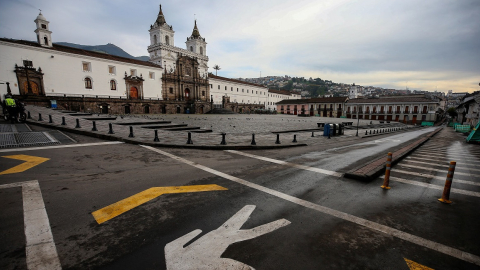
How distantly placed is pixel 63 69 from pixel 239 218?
48527mm

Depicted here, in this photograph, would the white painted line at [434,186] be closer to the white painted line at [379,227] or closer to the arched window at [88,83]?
the white painted line at [379,227]

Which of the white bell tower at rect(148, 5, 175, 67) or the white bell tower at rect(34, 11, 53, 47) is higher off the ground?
the white bell tower at rect(148, 5, 175, 67)

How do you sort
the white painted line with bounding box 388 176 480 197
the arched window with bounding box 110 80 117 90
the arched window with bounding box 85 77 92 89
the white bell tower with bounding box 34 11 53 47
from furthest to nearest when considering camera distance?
the arched window with bounding box 110 80 117 90 → the arched window with bounding box 85 77 92 89 → the white bell tower with bounding box 34 11 53 47 → the white painted line with bounding box 388 176 480 197

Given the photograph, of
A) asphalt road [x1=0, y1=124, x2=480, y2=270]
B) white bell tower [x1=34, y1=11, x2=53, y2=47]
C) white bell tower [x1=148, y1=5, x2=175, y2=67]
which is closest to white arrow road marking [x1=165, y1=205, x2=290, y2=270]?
asphalt road [x1=0, y1=124, x2=480, y2=270]

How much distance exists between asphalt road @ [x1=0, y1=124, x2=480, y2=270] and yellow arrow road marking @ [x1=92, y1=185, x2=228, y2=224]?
0.02 m

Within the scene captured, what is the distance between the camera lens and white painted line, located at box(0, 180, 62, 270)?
234 cm

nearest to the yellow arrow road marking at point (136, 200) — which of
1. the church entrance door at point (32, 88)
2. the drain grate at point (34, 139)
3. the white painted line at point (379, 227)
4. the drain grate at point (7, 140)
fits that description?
the white painted line at point (379, 227)

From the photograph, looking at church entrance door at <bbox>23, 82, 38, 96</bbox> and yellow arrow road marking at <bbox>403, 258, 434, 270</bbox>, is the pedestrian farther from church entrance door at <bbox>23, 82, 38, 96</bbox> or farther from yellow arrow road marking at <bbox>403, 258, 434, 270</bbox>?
church entrance door at <bbox>23, 82, 38, 96</bbox>

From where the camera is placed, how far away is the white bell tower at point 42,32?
117ft

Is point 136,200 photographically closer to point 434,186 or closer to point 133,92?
point 434,186

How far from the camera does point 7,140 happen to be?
8281 millimetres

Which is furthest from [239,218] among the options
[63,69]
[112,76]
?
[112,76]

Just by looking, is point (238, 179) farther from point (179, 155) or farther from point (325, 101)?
point (325, 101)

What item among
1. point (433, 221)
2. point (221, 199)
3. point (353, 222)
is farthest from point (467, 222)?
point (221, 199)
